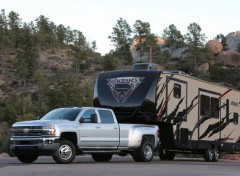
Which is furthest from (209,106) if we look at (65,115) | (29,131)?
(29,131)

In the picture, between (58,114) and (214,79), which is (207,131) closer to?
(58,114)

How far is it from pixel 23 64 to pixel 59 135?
111 metres

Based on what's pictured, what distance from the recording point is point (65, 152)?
18.2 m

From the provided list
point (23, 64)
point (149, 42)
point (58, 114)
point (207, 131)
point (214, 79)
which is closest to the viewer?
point (58, 114)

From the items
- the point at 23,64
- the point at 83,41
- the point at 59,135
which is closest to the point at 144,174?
the point at 59,135

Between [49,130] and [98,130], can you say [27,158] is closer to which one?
[49,130]

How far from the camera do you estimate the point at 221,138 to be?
25797 millimetres

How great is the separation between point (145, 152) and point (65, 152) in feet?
12.5

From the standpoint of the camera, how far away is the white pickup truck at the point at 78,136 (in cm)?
1797

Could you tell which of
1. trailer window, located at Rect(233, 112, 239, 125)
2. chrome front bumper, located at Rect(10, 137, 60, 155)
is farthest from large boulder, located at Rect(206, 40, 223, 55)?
chrome front bumper, located at Rect(10, 137, 60, 155)

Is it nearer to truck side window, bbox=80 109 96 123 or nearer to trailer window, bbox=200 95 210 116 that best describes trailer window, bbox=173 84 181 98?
trailer window, bbox=200 95 210 116

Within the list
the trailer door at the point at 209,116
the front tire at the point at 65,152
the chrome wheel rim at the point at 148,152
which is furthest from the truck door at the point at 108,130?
the trailer door at the point at 209,116

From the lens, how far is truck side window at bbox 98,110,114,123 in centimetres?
1969

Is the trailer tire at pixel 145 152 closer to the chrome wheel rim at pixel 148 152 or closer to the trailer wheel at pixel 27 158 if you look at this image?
the chrome wheel rim at pixel 148 152
